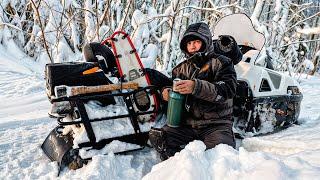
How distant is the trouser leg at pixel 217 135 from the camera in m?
3.03

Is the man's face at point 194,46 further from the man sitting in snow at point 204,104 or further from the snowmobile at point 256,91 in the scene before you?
the snowmobile at point 256,91

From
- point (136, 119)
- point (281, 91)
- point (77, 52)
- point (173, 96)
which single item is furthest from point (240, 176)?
point (77, 52)

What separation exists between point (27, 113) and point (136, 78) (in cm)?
208

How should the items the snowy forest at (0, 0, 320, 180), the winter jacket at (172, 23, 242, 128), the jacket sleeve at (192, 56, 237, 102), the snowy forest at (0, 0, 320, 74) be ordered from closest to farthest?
the snowy forest at (0, 0, 320, 180), the jacket sleeve at (192, 56, 237, 102), the winter jacket at (172, 23, 242, 128), the snowy forest at (0, 0, 320, 74)

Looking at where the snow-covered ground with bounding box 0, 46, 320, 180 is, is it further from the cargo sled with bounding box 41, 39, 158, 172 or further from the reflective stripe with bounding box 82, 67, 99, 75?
the reflective stripe with bounding box 82, 67, 99, 75

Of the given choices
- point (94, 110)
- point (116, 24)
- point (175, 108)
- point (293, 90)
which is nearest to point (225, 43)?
point (293, 90)

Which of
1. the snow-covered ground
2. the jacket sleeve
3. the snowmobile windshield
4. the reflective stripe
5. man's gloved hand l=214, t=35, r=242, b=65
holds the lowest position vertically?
the snow-covered ground

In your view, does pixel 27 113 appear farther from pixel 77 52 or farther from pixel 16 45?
pixel 16 45

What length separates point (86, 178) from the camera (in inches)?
107

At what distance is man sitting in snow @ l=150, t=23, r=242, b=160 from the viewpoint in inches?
120

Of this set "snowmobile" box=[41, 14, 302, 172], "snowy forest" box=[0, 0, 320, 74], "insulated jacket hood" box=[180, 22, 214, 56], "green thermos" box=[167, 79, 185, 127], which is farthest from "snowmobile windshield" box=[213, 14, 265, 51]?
"green thermos" box=[167, 79, 185, 127]

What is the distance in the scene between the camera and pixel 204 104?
3.15 m

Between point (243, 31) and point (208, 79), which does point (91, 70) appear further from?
point (243, 31)

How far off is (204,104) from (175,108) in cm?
34
